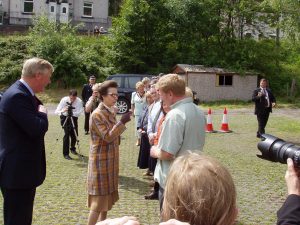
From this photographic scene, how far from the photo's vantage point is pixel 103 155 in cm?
525

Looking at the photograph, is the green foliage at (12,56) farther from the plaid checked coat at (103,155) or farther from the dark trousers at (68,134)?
the plaid checked coat at (103,155)

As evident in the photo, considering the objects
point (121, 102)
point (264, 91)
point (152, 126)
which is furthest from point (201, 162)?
point (121, 102)

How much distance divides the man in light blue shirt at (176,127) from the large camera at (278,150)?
1.36 meters

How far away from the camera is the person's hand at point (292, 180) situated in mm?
2324

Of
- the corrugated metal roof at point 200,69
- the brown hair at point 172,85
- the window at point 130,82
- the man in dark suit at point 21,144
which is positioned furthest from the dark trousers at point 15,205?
the corrugated metal roof at point 200,69

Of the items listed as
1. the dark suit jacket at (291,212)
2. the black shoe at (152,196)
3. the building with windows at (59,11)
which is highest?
the building with windows at (59,11)

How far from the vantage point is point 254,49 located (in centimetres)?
3186

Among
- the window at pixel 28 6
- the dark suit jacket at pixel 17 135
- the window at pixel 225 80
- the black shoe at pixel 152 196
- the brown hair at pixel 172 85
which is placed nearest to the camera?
the dark suit jacket at pixel 17 135

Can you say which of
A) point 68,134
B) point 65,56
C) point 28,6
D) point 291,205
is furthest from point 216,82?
point 28,6

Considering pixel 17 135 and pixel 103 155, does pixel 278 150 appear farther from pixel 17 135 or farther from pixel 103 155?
pixel 103 155

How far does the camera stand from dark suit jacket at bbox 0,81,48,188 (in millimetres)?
3822

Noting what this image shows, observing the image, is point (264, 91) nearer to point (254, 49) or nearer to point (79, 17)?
point (254, 49)

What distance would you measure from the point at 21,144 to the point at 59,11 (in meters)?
47.9

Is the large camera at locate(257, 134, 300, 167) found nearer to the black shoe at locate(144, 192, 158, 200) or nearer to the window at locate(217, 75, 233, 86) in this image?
the black shoe at locate(144, 192, 158, 200)
